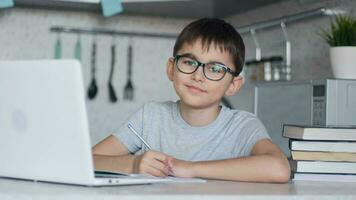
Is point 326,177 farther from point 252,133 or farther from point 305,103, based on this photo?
point 305,103

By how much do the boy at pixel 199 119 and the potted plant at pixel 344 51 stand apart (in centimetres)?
38

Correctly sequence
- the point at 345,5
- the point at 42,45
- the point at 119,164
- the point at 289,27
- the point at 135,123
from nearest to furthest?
the point at 119,164 < the point at 135,123 < the point at 345,5 < the point at 289,27 < the point at 42,45

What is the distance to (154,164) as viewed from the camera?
1214 millimetres

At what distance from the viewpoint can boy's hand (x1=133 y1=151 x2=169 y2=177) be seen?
1.20 metres

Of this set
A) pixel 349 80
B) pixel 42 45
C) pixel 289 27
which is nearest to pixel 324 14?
pixel 289 27

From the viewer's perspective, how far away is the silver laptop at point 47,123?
34.7 inches

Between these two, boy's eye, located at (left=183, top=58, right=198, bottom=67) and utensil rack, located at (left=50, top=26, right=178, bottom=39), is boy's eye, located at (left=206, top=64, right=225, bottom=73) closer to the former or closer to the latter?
boy's eye, located at (left=183, top=58, right=198, bottom=67)

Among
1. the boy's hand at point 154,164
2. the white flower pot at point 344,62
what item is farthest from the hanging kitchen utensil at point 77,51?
the boy's hand at point 154,164

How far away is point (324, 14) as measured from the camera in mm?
2117

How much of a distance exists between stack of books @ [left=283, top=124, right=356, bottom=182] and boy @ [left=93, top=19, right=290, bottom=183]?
4 centimetres

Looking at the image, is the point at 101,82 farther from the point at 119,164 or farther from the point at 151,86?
the point at 119,164

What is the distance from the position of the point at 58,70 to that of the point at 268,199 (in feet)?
1.12

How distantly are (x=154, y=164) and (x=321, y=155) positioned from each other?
325 mm

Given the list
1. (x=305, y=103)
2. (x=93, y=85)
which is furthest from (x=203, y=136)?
(x=93, y=85)
